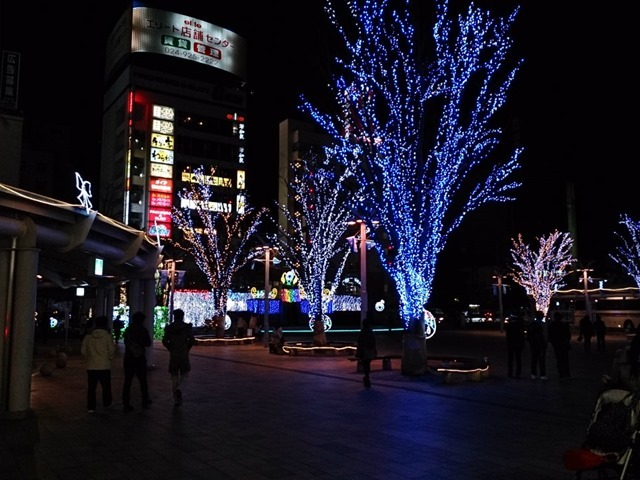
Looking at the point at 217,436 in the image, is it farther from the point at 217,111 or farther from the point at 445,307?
the point at 217,111

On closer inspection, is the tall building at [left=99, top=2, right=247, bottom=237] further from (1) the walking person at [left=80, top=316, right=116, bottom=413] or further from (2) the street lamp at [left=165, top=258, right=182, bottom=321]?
(1) the walking person at [left=80, top=316, right=116, bottom=413]

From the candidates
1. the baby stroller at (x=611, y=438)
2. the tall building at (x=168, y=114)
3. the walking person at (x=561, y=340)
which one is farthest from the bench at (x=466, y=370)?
the tall building at (x=168, y=114)

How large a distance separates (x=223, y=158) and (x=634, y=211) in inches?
1651

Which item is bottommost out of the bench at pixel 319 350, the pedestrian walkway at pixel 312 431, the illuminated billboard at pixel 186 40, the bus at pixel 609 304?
the pedestrian walkway at pixel 312 431

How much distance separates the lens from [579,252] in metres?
59.4

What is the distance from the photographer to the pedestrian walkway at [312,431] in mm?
6199

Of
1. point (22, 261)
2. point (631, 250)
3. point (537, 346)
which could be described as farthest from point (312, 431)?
point (631, 250)

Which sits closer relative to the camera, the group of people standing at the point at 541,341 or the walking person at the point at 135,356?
the walking person at the point at 135,356

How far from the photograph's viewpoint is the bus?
1604 inches

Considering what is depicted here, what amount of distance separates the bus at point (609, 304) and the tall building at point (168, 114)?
31014 mm

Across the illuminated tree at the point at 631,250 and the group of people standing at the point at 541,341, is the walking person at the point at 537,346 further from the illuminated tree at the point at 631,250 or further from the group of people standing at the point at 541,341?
the illuminated tree at the point at 631,250

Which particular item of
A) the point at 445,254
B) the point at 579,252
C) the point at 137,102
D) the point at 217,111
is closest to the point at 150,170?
the point at 137,102

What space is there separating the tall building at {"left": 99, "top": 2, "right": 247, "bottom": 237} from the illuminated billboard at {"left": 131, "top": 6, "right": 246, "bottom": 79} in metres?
0.11

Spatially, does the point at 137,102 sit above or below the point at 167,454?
above
